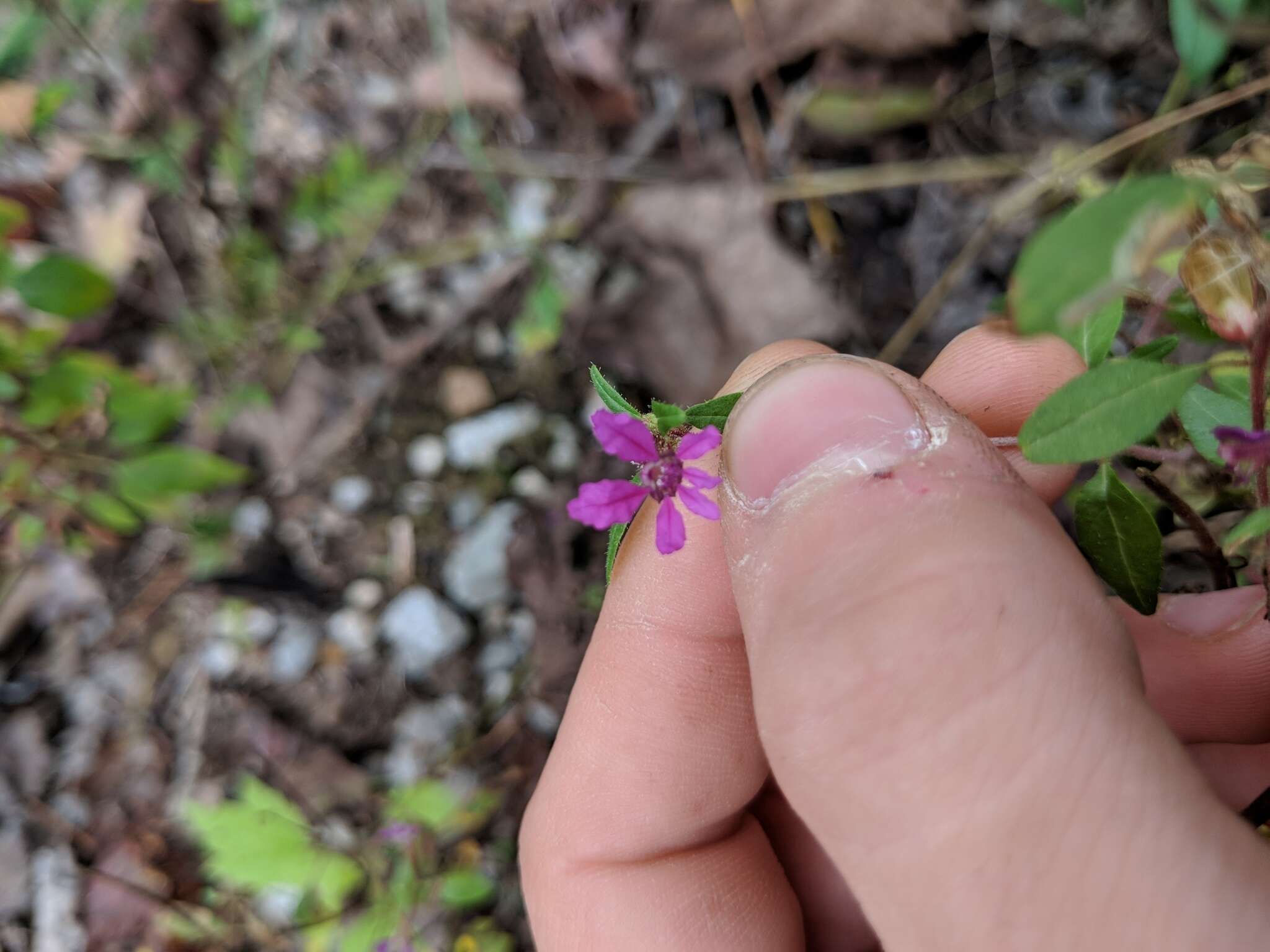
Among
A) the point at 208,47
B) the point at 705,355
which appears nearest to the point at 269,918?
the point at 705,355

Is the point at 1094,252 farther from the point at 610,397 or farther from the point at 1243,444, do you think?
Answer: the point at 610,397

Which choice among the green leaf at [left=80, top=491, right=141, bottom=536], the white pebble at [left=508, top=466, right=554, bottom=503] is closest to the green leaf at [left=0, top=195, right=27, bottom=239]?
the green leaf at [left=80, top=491, right=141, bottom=536]

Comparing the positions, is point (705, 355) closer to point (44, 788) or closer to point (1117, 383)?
A: point (1117, 383)

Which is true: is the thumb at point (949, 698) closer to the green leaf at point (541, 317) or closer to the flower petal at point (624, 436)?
the flower petal at point (624, 436)

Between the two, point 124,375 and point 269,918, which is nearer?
point 124,375

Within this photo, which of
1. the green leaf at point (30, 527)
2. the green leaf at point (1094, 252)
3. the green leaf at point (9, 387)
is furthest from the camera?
the green leaf at point (30, 527)

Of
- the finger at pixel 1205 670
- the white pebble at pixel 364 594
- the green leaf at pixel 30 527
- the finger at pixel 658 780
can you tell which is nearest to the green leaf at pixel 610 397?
the finger at pixel 658 780
